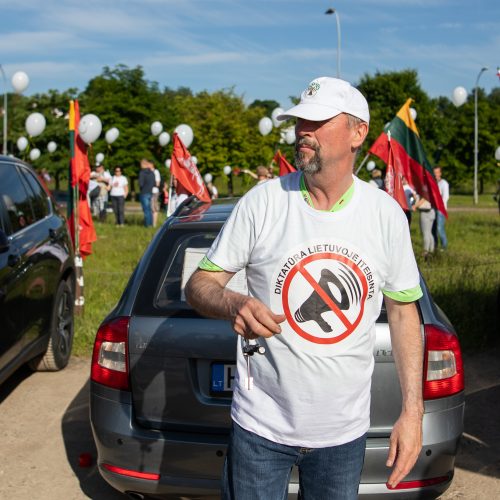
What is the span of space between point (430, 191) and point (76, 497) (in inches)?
303

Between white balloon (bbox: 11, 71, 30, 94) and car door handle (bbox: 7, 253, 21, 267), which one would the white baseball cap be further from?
white balloon (bbox: 11, 71, 30, 94)

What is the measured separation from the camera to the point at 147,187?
22406mm

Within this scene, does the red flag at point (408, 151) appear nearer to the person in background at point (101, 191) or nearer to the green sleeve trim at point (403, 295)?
the green sleeve trim at point (403, 295)

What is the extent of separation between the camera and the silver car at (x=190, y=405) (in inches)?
139

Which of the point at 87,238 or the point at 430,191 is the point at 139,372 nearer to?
the point at 87,238

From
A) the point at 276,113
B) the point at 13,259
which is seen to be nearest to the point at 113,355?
the point at 13,259

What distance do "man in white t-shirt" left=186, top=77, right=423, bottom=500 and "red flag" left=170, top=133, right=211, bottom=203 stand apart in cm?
1023

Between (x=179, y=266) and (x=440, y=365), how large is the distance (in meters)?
1.34

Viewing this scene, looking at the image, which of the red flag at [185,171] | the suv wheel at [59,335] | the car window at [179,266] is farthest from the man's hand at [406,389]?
the red flag at [185,171]

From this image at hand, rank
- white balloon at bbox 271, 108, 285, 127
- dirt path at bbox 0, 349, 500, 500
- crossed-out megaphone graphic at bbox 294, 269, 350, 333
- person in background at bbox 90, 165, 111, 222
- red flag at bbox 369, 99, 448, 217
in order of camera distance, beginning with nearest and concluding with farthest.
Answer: crossed-out megaphone graphic at bbox 294, 269, 350, 333 < white balloon at bbox 271, 108, 285, 127 < dirt path at bbox 0, 349, 500, 500 < red flag at bbox 369, 99, 448, 217 < person in background at bbox 90, 165, 111, 222

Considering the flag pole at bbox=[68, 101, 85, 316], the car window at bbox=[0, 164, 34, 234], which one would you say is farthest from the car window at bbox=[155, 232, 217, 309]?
the flag pole at bbox=[68, 101, 85, 316]

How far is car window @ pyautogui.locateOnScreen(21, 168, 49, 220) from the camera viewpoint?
6930 millimetres

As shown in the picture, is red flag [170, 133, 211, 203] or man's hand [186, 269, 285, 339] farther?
red flag [170, 133, 211, 203]

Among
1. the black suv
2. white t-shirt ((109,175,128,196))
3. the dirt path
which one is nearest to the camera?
the dirt path
